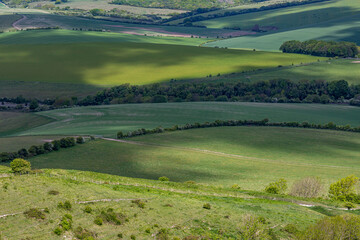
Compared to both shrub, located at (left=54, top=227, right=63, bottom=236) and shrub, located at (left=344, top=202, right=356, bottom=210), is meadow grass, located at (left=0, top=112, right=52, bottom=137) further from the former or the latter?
shrub, located at (left=54, top=227, right=63, bottom=236)

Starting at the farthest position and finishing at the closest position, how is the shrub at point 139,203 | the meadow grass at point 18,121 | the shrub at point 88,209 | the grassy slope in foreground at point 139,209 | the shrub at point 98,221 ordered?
the meadow grass at point 18,121 → the shrub at point 139,203 → the shrub at point 88,209 → the shrub at point 98,221 → the grassy slope in foreground at point 139,209

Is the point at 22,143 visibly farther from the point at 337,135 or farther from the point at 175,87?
the point at 175,87

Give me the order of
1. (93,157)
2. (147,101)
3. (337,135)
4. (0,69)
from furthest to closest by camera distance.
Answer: (0,69) < (147,101) < (337,135) < (93,157)

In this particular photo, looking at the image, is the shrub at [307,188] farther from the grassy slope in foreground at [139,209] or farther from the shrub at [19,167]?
the shrub at [19,167]

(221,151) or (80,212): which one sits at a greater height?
(80,212)

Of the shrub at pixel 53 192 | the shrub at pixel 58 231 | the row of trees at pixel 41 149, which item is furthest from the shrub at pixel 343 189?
the row of trees at pixel 41 149

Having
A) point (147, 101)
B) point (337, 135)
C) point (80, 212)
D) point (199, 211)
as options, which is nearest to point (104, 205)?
point (80, 212)

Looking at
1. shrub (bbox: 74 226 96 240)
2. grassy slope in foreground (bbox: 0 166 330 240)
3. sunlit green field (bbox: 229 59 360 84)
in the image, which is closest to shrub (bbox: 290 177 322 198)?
grassy slope in foreground (bbox: 0 166 330 240)

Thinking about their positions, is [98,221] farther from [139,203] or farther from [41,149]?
[41,149]

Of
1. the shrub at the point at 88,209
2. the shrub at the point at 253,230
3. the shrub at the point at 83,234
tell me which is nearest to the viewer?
the shrub at the point at 83,234
